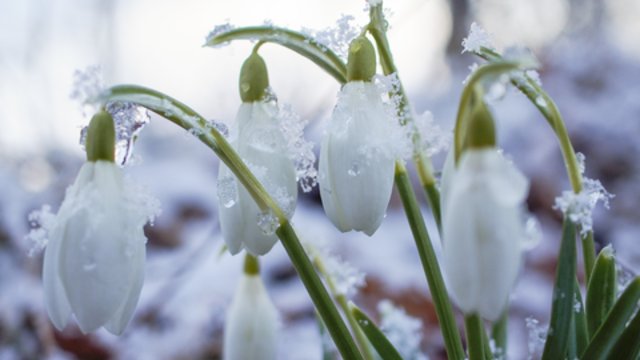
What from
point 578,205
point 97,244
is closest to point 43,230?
point 97,244

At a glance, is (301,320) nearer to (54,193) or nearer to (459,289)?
(54,193)

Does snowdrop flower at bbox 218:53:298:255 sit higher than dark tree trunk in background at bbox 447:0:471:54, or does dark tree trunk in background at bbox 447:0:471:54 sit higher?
dark tree trunk in background at bbox 447:0:471:54

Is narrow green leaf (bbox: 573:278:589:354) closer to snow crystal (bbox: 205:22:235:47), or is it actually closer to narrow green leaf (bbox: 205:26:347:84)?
narrow green leaf (bbox: 205:26:347:84)

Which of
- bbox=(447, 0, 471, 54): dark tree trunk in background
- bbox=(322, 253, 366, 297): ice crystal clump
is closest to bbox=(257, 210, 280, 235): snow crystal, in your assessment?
bbox=(322, 253, 366, 297): ice crystal clump

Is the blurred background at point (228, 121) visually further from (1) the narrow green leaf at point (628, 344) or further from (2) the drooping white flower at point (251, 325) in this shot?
(1) the narrow green leaf at point (628, 344)

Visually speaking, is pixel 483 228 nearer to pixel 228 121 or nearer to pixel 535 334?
pixel 535 334

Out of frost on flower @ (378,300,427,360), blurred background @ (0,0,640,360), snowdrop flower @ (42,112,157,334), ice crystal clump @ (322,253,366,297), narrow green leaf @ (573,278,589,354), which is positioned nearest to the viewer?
snowdrop flower @ (42,112,157,334)

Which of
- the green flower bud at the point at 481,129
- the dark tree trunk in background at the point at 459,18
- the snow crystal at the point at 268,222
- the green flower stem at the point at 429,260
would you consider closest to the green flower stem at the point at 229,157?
the snow crystal at the point at 268,222
